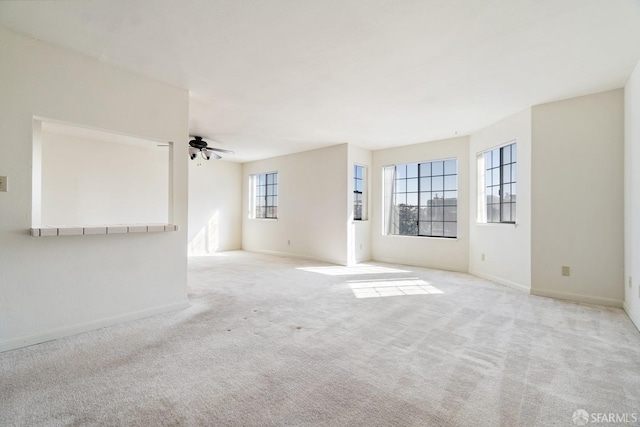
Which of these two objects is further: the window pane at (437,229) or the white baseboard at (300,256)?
the white baseboard at (300,256)

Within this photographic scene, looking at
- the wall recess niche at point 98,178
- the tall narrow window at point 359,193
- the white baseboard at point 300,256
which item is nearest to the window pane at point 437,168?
the tall narrow window at point 359,193

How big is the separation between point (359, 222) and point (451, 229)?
73.2 inches

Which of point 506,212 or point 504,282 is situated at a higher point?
point 506,212

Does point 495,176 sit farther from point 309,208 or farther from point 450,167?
point 309,208

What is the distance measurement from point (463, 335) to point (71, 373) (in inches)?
119

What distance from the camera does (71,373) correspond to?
2.00 meters

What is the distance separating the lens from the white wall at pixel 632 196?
9.68 feet

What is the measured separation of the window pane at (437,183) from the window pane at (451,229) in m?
0.73

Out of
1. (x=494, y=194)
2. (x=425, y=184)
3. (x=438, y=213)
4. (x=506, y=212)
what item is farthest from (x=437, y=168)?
(x=506, y=212)

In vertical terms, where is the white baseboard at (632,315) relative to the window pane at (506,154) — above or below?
below

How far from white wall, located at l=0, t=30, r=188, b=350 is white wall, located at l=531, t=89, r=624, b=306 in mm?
4566

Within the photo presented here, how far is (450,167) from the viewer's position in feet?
19.4

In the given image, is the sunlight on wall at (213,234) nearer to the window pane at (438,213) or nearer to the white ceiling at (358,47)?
the white ceiling at (358,47)

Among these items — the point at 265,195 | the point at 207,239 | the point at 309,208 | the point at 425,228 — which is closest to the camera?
the point at 425,228
